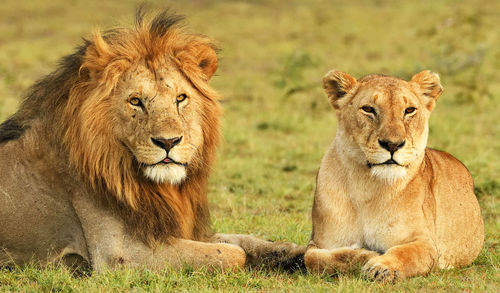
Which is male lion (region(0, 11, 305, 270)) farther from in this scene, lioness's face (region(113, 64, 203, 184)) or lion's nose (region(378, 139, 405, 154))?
lion's nose (region(378, 139, 405, 154))

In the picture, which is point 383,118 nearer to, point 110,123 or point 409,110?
point 409,110

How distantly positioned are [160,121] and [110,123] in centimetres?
36

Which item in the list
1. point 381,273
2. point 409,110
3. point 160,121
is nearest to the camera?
point 381,273

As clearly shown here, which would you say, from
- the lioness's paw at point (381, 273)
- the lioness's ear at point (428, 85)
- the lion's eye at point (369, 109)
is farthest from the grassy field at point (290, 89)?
the lioness's ear at point (428, 85)

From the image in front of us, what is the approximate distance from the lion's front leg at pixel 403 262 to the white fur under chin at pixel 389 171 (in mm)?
389

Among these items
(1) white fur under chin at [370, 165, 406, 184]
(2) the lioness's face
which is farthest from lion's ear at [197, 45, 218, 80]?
(1) white fur under chin at [370, 165, 406, 184]

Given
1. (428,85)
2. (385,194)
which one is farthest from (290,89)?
(385,194)

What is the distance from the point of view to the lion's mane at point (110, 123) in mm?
4453

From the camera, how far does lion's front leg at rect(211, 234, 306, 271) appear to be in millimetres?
4785

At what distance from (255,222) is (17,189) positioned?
7.02 ft

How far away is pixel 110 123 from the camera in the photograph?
14.6ft

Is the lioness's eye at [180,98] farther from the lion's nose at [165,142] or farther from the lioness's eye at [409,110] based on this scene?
the lioness's eye at [409,110]

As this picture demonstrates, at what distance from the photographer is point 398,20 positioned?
23438 millimetres

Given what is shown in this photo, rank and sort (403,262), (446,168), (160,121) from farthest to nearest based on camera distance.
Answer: (446,168) < (160,121) < (403,262)
